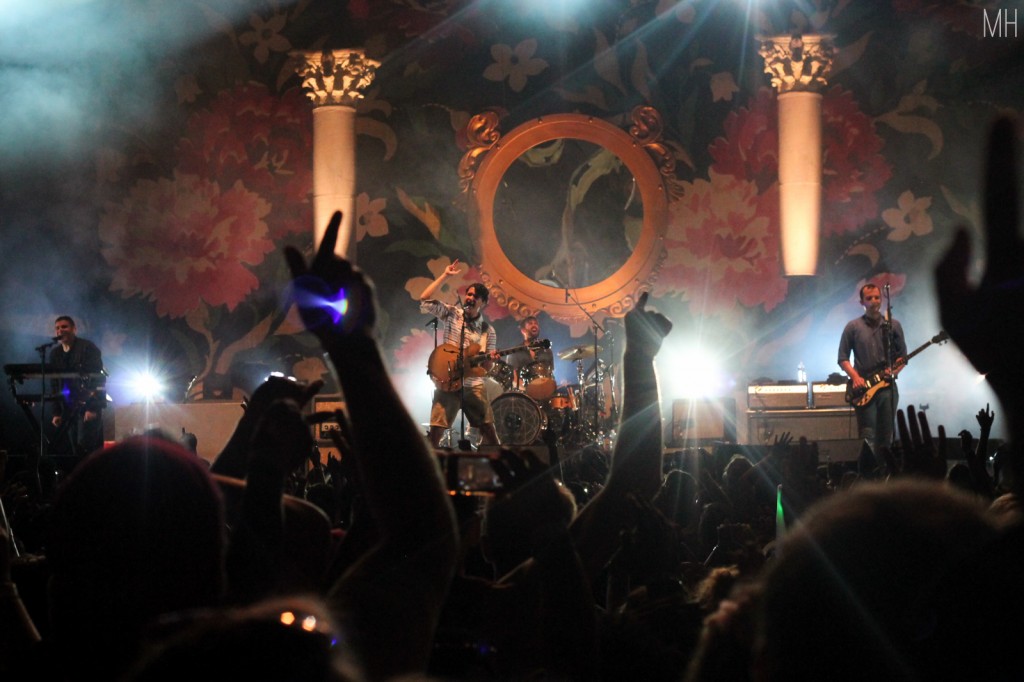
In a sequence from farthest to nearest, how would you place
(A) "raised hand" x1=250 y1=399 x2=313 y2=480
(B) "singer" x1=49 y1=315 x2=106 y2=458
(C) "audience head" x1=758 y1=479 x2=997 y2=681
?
1. (B) "singer" x1=49 y1=315 x2=106 y2=458
2. (A) "raised hand" x1=250 y1=399 x2=313 y2=480
3. (C) "audience head" x1=758 y1=479 x2=997 y2=681

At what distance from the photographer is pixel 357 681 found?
3.52 feet

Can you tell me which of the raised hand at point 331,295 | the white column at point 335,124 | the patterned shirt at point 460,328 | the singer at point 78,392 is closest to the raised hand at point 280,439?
the raised hand at point 331,295

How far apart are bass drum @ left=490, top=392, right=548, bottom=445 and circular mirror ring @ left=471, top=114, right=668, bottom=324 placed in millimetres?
1528

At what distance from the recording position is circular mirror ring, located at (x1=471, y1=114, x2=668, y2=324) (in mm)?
13578

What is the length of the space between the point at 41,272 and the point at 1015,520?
1319 cm

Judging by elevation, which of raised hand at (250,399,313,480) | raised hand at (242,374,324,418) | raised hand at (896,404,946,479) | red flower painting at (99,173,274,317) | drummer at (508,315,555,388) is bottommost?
raised hand at (896,404,946,479)

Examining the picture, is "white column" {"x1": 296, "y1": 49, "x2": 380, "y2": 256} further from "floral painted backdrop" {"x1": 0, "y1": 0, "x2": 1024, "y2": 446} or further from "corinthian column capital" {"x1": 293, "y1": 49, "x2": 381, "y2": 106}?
"floral painted backdrop" {"x1": 0, "y1": 0, "x2": 1024, "y2": 446}

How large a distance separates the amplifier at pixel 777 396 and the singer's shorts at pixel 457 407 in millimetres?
2984

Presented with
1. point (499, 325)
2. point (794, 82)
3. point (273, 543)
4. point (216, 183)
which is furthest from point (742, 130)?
point (273, 543)

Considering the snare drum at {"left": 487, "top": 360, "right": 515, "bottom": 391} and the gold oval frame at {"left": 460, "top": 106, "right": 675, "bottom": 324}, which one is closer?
the snare drum at {"left": 487, "top": 360, "right": 515, "bottom": 391}

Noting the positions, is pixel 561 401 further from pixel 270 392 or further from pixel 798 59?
pixel 270 392

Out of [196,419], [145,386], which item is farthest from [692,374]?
[145,386]

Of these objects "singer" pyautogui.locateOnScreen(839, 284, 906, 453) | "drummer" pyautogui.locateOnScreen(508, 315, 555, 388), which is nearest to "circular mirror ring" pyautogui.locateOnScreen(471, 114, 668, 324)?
"drummer" pyautogui.locateOnScreen(508, 315, 555, 388)

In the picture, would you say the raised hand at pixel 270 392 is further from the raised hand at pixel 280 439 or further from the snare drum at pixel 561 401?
the snare drum at pixel 561 401
